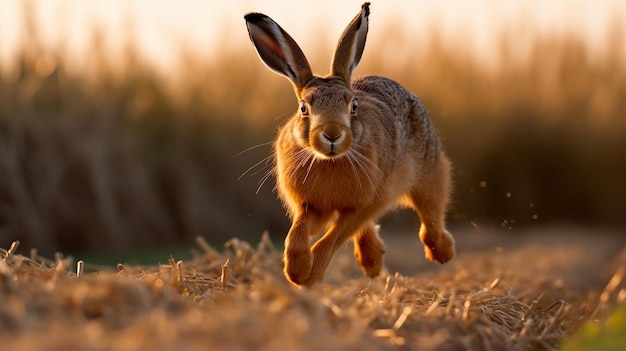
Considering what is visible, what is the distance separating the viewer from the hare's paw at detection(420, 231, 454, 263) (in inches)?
257

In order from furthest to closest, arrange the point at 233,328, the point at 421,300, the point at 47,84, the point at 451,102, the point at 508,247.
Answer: the point at 451,102, the point at 508,247, the point at 47,84, the point at 421,300, the point at 233,328

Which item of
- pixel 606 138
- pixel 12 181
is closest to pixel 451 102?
pixel 606 138

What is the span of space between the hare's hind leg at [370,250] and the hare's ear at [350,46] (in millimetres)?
1115

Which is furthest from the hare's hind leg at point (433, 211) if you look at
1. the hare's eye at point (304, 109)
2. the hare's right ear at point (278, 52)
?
the hare's eye at point (304, 109)

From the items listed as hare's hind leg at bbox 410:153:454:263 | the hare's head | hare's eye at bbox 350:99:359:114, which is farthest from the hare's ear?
hare's hind leg at bbox 410:153:454:263

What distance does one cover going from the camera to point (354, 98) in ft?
17.6

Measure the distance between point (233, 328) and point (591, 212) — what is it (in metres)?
9.84

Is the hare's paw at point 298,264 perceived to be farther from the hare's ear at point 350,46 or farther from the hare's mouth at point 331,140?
the hare's ear at point 350,46

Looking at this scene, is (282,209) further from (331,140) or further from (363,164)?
(331,140)

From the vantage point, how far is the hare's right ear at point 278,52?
550 cm

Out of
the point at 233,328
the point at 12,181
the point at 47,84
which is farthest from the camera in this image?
the point at 47,84

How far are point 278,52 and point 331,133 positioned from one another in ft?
2.75

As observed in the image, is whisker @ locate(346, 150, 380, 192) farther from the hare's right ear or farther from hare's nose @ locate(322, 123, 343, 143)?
the hare's right ear

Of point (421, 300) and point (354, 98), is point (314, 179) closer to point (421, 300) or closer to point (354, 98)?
point (354, 98)
